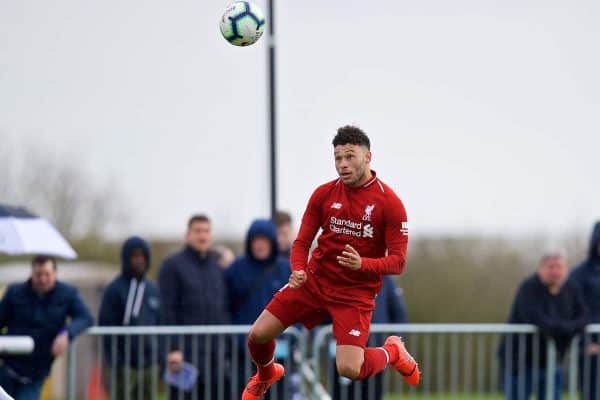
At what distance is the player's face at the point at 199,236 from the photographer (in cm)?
1157

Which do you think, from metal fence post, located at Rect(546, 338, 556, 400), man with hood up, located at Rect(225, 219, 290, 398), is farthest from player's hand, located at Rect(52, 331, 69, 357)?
metal fence post, located at Rect(546, 338, 556, 400)

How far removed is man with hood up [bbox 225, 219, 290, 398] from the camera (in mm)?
11422

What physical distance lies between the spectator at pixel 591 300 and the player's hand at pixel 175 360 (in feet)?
12.7

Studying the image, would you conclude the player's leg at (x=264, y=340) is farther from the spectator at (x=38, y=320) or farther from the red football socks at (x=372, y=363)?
the spectator at (x=38, y=320)

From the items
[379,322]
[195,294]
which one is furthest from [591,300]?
[195,294]

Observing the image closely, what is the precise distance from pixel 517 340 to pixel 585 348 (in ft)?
2.13

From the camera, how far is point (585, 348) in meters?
11.7

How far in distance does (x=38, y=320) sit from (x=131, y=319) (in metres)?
0.92

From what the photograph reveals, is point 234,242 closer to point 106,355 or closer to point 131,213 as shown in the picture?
point 131,213

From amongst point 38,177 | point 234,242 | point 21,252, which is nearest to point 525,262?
point 234,242

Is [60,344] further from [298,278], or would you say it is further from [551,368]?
[551,368]

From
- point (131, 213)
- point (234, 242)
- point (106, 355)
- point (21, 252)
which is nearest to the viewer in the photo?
point (21, 252)

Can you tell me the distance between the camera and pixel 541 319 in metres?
11.6

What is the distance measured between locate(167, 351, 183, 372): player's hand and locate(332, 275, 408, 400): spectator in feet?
4.72
